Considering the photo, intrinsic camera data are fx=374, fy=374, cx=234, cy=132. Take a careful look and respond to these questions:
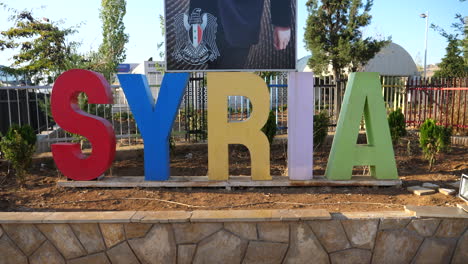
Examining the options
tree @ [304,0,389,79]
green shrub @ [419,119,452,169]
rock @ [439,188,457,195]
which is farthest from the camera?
tree @ [304,0,389,79]

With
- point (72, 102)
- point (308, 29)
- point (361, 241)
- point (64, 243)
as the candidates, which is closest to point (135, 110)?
point (72, 102)

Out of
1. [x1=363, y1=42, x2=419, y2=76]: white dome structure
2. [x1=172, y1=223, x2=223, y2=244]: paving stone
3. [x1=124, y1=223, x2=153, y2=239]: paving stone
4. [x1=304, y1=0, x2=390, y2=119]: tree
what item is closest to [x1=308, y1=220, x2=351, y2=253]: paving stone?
[x1=172, y1=223, x2=223, y2=244]: paving stone

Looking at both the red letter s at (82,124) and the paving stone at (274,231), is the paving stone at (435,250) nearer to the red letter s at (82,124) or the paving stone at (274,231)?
the paving stone at (274,231)

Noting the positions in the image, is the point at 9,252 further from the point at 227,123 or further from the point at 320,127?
the point at 320,127

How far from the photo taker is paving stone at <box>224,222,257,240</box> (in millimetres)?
3455

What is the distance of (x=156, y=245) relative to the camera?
3.47m

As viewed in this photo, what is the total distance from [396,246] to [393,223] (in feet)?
0.74

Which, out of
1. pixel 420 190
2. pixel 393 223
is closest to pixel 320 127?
pixel 420 190

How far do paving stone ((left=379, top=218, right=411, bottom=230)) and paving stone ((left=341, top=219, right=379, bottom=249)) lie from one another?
57 millimetres

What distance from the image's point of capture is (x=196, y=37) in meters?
6.88

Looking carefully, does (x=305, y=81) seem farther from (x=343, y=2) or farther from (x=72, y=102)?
(x=343, y=2)

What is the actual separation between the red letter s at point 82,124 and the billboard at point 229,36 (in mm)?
1809

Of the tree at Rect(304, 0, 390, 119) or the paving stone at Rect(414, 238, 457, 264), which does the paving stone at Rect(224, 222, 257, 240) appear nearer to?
the paving stone at Rect(414, 238, 457, 264)

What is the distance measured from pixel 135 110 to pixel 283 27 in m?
3.09
